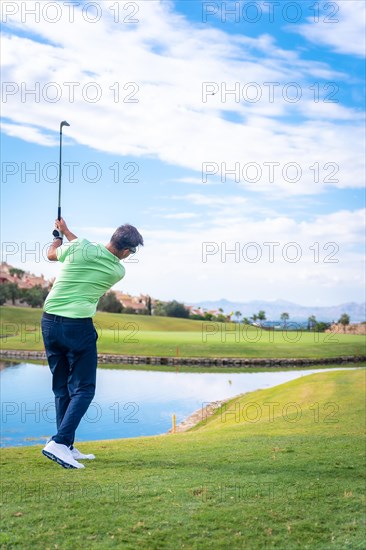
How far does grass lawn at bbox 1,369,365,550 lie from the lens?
5492mm

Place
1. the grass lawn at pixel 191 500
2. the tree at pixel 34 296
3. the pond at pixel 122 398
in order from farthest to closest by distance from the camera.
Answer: the tree at pixel 34 296, the pond at pixel 122 398, the grass lawn at pixel 191 500

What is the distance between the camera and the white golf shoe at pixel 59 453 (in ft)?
23.0

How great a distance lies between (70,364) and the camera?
713 centimetres

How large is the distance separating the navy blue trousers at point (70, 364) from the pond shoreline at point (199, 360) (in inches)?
2327

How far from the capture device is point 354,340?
88.1 meters

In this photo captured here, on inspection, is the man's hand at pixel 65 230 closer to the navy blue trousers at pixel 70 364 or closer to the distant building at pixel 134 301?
the navy blue trousers at pixel 70 364

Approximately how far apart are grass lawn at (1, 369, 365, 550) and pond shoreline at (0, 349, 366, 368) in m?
56.6

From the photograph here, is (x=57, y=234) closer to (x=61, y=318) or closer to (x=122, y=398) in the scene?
(x=61, y=318)

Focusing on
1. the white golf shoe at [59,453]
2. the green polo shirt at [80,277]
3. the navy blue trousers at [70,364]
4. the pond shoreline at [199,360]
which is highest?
the green polo shirt at [80,277]

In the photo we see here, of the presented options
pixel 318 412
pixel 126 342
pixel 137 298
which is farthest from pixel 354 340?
pixel 137 298

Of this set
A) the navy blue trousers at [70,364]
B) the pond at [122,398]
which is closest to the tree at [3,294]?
the pond at [122,398]

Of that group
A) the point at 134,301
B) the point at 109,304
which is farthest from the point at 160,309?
the point at 134,301

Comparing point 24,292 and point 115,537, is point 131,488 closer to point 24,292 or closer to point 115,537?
point 115,537

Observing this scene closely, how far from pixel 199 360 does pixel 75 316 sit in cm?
6153
